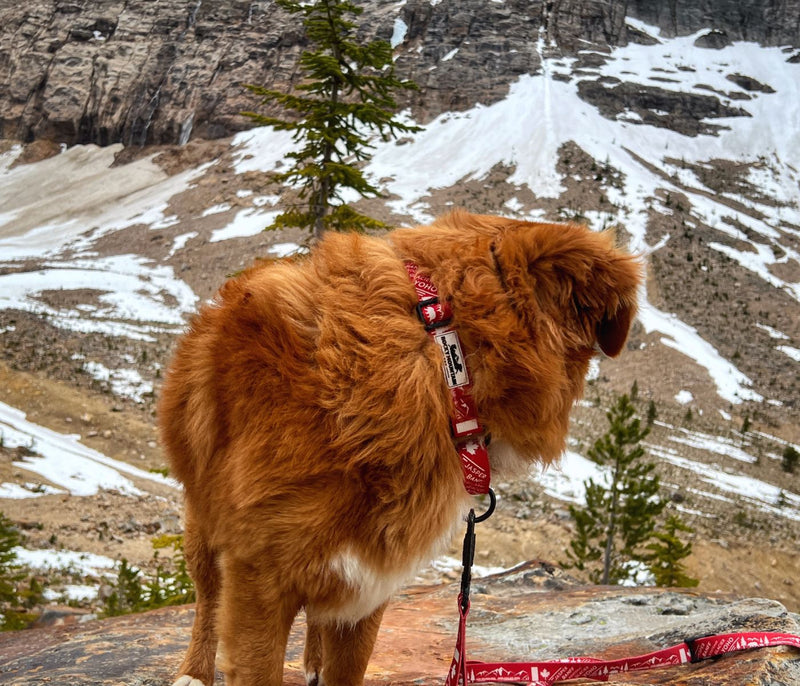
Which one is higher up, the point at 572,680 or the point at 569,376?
the point at 569,376

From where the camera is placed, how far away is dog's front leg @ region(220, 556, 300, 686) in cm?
226

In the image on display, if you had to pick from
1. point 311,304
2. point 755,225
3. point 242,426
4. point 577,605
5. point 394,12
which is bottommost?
point 755,225

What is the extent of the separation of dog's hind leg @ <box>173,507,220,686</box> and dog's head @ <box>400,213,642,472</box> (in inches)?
77.6

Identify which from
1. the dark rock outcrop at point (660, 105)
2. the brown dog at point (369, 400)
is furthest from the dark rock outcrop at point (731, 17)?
the brown dog at point (369, 400)

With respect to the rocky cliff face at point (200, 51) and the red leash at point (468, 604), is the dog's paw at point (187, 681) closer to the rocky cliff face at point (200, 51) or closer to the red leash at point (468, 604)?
the red leash at point (468, 604)

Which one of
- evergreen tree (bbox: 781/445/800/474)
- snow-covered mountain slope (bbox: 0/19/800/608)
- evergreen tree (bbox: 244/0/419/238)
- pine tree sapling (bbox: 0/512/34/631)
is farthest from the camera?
evergreen tree (bbox: 781/445/800/474)

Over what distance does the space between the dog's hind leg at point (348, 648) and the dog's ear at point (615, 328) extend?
1.59m

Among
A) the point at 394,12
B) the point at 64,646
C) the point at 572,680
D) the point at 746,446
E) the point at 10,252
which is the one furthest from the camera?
the point at 394,12

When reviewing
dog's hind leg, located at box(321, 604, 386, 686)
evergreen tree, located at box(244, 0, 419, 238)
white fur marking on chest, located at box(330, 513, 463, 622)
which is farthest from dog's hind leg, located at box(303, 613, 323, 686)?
evergreen tree, located at box(244, 0, 419, 238)

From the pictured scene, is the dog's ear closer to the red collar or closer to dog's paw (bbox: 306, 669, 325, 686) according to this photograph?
the red collar

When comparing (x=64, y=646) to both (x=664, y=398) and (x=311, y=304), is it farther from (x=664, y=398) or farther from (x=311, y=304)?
(x=664, y=398)

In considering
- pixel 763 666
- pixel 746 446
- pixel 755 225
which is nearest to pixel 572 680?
pixel 763 666

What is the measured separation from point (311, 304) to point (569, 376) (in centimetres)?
105

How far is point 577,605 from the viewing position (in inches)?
222
